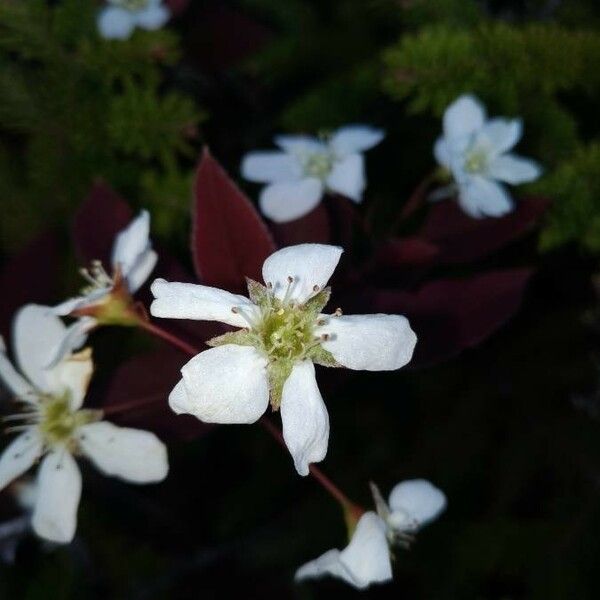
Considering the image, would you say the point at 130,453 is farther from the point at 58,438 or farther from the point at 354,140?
the point at 354,140

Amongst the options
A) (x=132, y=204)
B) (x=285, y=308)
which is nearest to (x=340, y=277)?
(x=285, y=308)

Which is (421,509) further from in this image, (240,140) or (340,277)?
(240,140)

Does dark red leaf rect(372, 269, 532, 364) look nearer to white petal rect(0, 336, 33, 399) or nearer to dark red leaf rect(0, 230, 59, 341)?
white petal rect(0, 336, 33, 399)

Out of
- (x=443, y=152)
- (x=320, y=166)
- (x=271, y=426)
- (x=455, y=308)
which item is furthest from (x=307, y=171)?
(x=271, y=426)

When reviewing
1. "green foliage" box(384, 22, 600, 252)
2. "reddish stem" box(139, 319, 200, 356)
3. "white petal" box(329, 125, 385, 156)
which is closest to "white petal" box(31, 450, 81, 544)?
"reddish stem" box(139, 319, 200, 356)

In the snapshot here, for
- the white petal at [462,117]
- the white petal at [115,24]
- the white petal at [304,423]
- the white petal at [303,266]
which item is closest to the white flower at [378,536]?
the white petal at [304,423]

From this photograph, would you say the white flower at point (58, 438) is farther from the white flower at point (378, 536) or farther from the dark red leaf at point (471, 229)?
the dark red leaf at point (471, 229)
